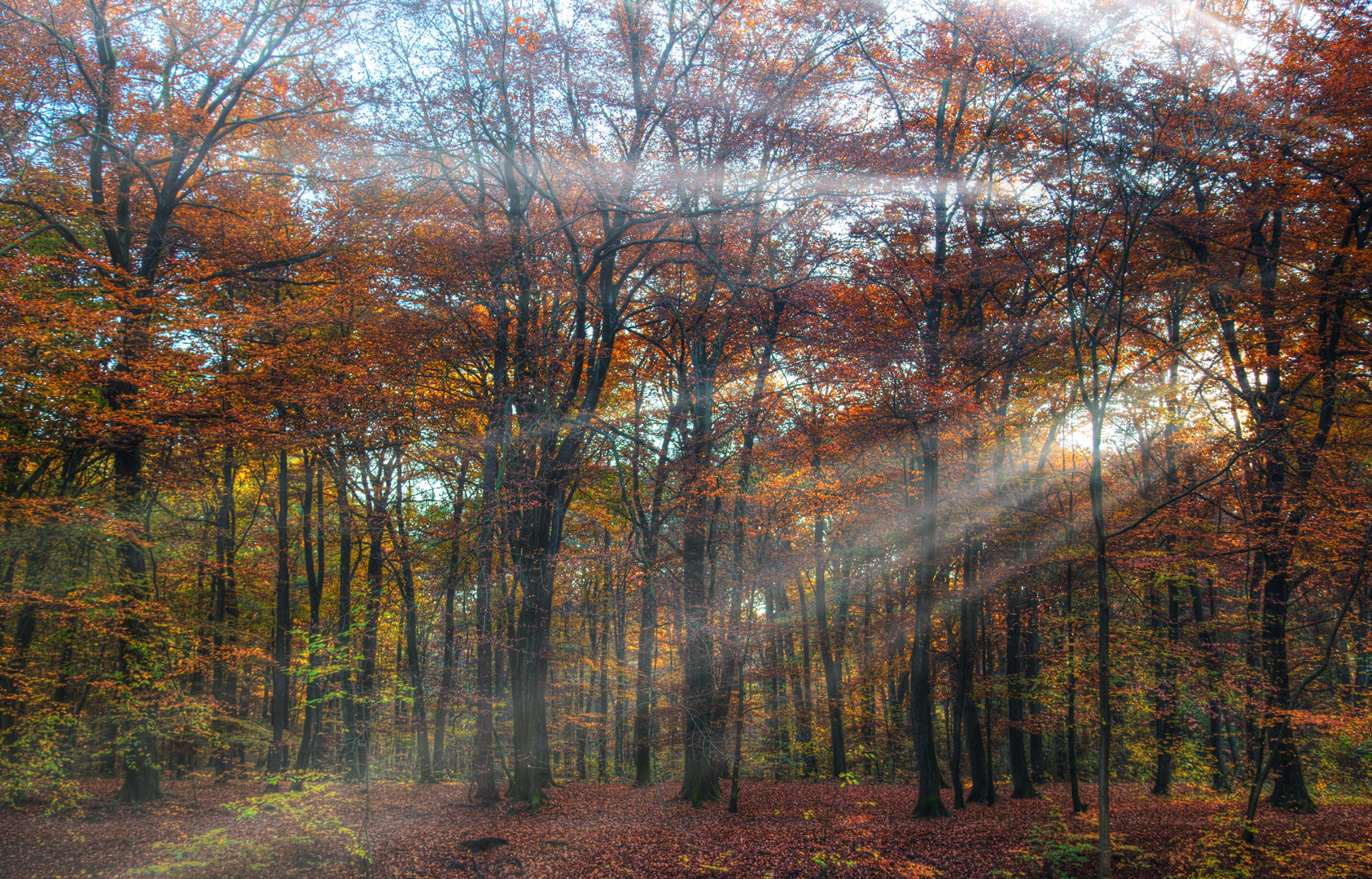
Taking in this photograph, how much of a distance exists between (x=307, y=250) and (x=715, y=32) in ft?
31.4

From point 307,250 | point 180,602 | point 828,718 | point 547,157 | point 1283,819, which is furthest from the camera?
point 828,718

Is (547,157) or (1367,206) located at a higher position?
(547,157)

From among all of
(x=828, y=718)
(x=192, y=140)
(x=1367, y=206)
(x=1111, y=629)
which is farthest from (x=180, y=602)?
(x=1367, y=206)

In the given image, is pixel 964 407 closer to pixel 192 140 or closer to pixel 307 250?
pixel 307 250

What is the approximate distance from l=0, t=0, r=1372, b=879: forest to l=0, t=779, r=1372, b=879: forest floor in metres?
0.11

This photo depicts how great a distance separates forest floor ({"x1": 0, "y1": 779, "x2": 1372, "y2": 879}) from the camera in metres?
7.55

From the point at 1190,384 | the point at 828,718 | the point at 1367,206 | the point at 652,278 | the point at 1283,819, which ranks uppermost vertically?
the point at 652,278

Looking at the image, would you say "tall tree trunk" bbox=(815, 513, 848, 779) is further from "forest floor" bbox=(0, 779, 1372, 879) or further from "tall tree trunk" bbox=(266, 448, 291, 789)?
"tall tree trunk" bbox=(266, 448, 291, 789)

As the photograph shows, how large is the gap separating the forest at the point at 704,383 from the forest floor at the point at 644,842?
105mm

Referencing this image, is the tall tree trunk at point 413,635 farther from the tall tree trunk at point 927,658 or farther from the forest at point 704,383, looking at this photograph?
the tall tree trunk at point 927,658

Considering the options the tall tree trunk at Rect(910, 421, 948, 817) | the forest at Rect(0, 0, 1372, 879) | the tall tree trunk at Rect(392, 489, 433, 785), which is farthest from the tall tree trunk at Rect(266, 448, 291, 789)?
the tall tree trunk at Rect(910, 421, 948, 817)

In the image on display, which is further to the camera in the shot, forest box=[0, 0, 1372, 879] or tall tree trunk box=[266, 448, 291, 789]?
tall tree trunk box=[266, 448, 291, 789]

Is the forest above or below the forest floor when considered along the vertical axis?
above

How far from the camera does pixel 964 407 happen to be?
1048cm
